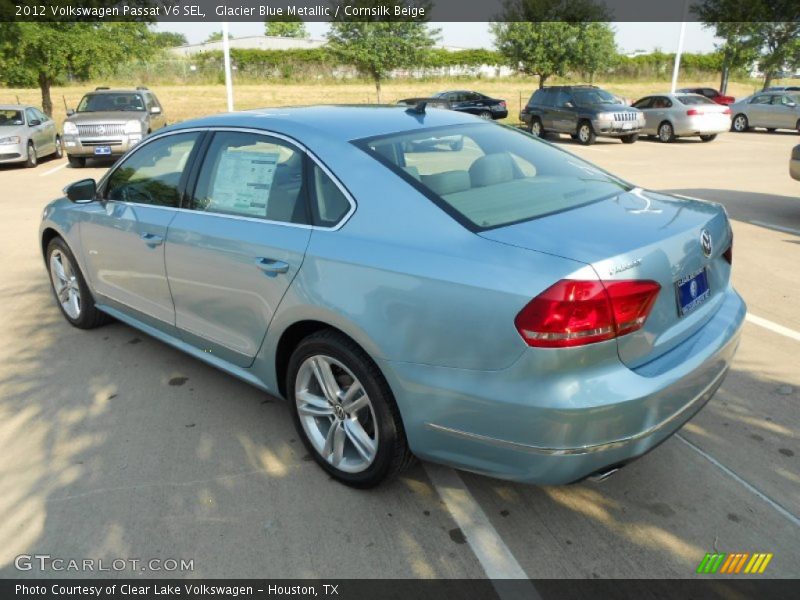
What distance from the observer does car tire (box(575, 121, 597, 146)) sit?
1917 cm

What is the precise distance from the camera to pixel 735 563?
2.49m

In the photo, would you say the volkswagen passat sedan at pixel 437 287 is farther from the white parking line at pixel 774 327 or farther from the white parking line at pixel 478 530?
the white parking line at pixel 774 327

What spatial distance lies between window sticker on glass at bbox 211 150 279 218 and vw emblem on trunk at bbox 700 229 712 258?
6.50 feet

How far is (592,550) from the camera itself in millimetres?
2584

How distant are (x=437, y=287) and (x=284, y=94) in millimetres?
39907

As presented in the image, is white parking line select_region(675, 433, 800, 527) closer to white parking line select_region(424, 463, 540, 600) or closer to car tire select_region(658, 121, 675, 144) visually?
white parking line select_region(424, 463, 540, 600)

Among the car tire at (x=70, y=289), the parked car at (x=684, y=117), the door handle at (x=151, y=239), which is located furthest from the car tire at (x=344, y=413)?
the parked car at (x=684, y=117)

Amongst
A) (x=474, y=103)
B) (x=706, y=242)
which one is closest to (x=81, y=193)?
(x=706, y=242)

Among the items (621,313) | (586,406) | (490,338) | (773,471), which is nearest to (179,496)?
(490,338)

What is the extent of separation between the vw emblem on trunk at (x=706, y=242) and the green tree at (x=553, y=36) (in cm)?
2950

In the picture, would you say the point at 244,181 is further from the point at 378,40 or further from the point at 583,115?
the point at 378,40

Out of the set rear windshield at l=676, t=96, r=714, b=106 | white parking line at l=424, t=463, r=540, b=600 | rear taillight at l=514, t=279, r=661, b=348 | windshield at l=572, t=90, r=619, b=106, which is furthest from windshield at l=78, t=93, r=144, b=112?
rear taillight at l=514, t=279, r=661, b=348

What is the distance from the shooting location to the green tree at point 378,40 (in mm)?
29562
